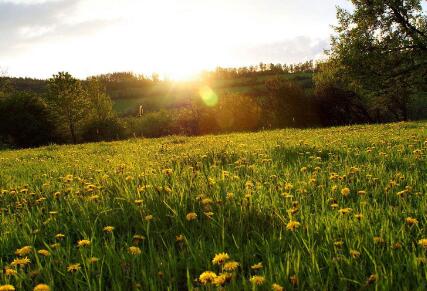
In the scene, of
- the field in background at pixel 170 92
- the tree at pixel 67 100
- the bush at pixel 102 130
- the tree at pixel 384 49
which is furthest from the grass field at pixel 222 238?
the field in background at pixel 170 92

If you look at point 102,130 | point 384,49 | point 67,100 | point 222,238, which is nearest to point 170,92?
point 102,130

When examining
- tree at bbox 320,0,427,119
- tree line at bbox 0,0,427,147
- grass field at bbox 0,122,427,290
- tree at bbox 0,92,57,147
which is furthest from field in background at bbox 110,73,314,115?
grass field at bbox 0,122,427,290

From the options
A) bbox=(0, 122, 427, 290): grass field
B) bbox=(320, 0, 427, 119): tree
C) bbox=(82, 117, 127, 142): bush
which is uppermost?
bbox=(320, 0, 427, 119): tree

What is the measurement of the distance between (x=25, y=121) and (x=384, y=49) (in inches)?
1841

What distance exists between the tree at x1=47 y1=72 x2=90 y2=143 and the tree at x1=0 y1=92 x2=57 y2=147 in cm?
202

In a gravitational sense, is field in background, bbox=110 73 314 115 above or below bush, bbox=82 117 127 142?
above

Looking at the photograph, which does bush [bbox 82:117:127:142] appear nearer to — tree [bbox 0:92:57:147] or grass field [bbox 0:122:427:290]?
tree [bbox 0:92:57:147]

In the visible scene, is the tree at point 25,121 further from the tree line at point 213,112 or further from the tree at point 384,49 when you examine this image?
the tree at point 384,49

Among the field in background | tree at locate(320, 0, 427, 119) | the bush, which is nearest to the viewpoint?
tree at locate(320, 0, 427, 119)

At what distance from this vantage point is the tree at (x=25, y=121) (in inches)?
2124

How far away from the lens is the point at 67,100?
5344cm

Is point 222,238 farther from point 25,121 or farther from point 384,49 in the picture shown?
point 25,121

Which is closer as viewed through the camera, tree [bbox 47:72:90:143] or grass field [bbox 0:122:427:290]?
grass field [bbox 0:122:427:290]

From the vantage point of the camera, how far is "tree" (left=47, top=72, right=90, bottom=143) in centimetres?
5319
